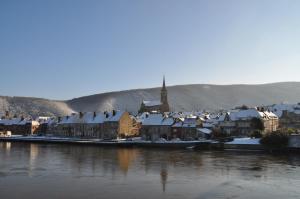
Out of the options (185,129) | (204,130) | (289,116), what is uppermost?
(289,116)

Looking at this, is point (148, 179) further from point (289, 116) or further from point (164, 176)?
point (289, 116)

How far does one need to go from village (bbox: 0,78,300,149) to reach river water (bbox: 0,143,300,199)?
2969cm

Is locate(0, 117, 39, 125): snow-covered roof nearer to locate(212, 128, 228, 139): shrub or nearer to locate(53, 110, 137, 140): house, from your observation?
locate(53, 110, 137, 140): house

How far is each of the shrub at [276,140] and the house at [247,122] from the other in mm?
14715

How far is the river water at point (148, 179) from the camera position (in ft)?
92.5

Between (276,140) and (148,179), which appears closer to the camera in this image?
(148,179)

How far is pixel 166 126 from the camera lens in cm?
8981

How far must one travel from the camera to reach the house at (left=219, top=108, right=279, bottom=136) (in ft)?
259

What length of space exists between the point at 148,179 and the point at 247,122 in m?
51.2

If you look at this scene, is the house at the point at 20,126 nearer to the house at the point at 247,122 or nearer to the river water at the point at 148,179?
the house at the point at 247,122

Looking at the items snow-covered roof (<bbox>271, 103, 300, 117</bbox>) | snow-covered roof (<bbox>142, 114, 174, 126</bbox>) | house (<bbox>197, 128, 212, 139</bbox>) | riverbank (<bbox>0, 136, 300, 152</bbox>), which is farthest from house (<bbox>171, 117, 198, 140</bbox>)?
snow-covered roof (<bbox>271, 103, 300, 117</bbox>)

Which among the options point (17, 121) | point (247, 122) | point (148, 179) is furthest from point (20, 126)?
point (148, 179)

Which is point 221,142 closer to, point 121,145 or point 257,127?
point 257,127

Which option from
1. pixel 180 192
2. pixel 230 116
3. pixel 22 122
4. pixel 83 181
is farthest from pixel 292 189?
pixel 22 122
